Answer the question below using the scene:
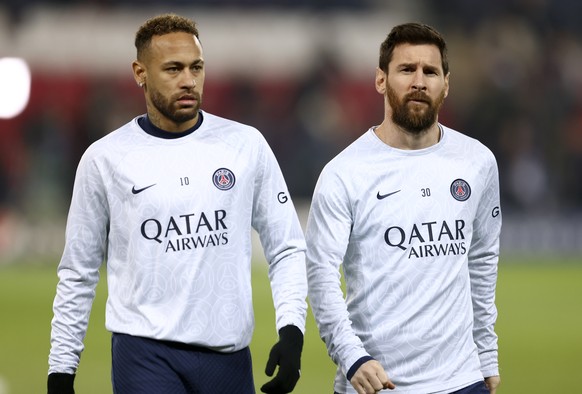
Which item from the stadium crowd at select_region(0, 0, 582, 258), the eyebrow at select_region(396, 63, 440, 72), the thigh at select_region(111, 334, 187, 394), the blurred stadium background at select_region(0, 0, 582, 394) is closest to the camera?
the thigh at select_region(111, 334, 187, 394)

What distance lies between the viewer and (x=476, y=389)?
16.7ft

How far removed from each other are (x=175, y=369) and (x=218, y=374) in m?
0.16

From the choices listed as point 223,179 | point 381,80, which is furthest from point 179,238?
point 381,80

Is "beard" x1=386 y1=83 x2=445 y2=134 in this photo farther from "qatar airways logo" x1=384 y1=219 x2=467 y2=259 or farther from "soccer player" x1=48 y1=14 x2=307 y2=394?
"soccer player" x1=48 y1=14 x2=307 y2=394

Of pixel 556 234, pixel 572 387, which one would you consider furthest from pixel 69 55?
pixel 572 387

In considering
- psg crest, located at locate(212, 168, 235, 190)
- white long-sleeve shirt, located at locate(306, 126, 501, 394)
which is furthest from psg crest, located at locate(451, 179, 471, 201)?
psg crest, located at locate(212, 168, 235, 190)

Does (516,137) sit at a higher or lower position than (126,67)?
lower

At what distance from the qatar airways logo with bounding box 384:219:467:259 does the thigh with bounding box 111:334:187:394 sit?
996 mm

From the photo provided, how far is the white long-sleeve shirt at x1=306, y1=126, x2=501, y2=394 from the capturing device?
16.6ft

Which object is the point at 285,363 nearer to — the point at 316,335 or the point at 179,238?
the point at 179,238

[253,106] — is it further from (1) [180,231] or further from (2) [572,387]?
(1) [180,231]

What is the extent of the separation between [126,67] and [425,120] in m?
19.9

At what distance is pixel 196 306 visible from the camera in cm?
490

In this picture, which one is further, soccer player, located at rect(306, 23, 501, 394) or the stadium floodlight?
the stadium floodlight
